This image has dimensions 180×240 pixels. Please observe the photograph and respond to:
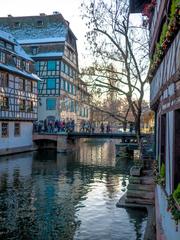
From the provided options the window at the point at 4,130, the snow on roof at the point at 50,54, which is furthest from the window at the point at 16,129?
the snow on roof at the point at 50,54

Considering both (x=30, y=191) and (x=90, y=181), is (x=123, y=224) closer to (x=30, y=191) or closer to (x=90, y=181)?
(x=30, y=191)

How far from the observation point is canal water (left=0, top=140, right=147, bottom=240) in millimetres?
11023

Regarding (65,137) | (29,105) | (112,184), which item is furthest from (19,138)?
(112,184)

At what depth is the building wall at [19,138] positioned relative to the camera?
34938 mm

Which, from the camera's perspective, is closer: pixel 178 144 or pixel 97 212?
pixel 178 144

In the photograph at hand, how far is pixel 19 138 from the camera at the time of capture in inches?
1489

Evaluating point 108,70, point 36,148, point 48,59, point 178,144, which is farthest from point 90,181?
point 48,59

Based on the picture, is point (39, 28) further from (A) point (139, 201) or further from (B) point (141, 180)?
(A) point (139, 201)

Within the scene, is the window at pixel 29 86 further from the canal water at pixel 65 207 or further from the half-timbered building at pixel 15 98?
the canal water at pixel 65 207

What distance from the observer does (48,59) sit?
49.4m

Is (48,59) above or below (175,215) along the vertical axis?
above

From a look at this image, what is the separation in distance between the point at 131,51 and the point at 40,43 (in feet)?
113

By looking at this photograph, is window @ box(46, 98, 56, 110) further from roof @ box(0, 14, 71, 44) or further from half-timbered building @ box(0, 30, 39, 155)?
roof @ box(0, 14, 71, 44)

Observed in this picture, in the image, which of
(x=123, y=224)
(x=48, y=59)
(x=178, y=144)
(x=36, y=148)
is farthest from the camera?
(x=48, y=59)
